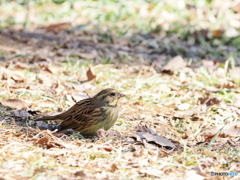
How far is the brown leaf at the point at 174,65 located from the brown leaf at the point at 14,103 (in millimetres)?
2839

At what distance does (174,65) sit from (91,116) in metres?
3.09

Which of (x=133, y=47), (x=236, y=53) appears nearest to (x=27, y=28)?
(x=133, y=47)

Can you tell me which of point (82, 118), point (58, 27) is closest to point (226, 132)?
point (82, 118)

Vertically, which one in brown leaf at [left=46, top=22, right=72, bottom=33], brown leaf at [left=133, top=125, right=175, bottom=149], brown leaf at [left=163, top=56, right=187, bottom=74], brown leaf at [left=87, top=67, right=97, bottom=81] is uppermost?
brown leaf at [left=46, top=22, right=72, bottom=33]

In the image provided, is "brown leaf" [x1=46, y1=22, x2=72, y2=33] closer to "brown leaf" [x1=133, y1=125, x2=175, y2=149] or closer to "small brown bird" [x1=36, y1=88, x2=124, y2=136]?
"small brown bird" [x1=36, y1=88, x2=124, y2=136]

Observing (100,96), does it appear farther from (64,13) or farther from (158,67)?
(64,13)

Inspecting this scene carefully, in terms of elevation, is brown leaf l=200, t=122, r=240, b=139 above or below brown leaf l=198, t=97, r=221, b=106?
below

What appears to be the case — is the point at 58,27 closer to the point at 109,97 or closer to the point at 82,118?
the point at 109,97

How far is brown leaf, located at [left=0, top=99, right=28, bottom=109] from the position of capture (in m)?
5.62

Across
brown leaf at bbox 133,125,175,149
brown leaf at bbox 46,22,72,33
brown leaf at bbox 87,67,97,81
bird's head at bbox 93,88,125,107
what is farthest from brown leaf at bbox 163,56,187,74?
brown leaf at bbox 46,22,72,33

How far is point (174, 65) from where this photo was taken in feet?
26.0

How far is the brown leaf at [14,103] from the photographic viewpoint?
18.4ft

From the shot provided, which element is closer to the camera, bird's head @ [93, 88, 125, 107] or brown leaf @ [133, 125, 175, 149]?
brown leaf @ [133, 125, 175, 149]

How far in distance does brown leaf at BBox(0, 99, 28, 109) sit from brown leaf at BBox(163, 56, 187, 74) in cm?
284
